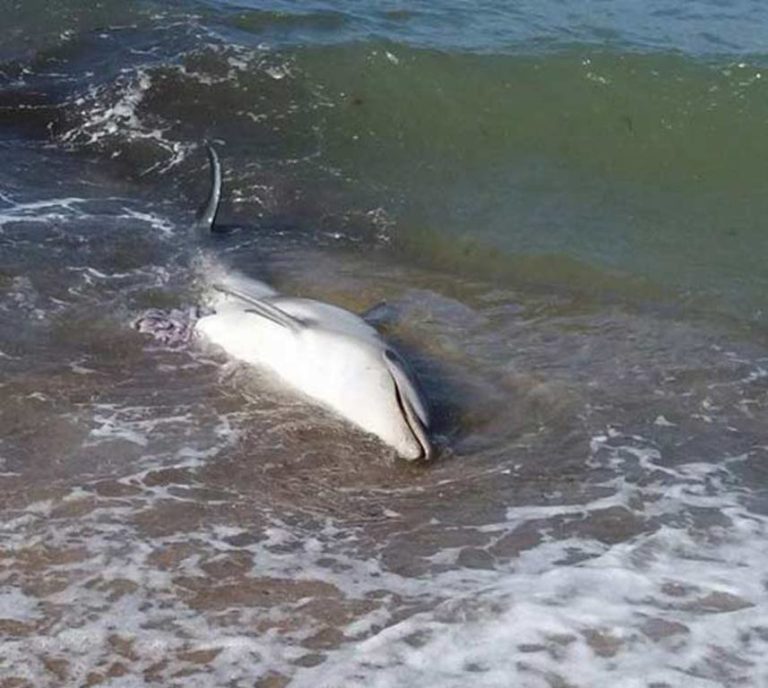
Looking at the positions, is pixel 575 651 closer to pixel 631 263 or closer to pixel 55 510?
pixel 55 510

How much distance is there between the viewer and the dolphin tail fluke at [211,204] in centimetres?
1004

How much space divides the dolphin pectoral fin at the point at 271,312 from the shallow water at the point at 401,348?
419mm

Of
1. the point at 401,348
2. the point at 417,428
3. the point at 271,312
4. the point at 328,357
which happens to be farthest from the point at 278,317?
the point at 417,428

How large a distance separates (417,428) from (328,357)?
2.83 ft

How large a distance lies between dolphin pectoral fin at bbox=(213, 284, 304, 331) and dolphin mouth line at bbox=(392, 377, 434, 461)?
3.41 feet

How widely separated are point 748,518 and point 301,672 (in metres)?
2.79

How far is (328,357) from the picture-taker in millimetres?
7711

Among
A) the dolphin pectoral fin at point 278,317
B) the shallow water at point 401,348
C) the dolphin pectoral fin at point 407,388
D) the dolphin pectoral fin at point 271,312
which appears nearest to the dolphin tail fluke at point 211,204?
the shallow water at point 401,348

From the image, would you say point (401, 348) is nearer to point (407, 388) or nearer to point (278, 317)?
point (278, 317)

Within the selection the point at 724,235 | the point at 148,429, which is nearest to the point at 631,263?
the point at 724,235

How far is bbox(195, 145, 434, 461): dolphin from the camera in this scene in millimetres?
7242

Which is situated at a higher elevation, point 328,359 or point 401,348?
point 328,359

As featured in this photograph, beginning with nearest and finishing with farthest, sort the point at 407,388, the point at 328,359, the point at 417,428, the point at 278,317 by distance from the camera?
1. the point at 417,428
2. the point at 407,388
3. the point at 328,359
4. the point at 278,317

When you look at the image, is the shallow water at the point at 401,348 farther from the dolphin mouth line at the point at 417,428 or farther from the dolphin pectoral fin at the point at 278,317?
the dolphin pectoral fin at the point at 278,317
